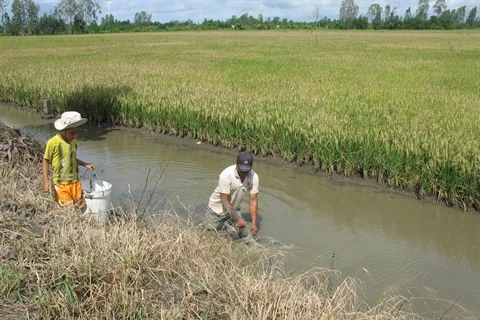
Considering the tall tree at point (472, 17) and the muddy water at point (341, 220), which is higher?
the tall tree at point (472, 17)

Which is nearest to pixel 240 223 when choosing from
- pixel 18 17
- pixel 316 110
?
pixel 316 110

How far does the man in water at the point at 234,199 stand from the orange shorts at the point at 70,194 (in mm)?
1444

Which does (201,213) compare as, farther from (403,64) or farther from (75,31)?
(75,31)

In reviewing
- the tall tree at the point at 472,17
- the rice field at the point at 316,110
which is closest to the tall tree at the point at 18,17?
the rice field at the point at 316,110

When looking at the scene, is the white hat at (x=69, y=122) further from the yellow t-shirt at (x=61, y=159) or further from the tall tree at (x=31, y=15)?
the tall tree at (x=31, y=15)

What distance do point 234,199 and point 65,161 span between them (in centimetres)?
190

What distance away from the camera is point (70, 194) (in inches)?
192

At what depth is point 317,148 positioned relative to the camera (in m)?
8.02

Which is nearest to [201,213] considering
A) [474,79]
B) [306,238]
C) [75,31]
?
[306,238]

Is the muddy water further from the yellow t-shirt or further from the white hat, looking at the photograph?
the white hat

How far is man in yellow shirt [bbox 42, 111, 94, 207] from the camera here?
4555 millimetres

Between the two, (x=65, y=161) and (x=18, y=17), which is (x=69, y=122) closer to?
(x=65, y=161)

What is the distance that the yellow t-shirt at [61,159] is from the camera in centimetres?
461

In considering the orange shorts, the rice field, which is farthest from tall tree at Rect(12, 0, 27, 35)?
the orange shorts
